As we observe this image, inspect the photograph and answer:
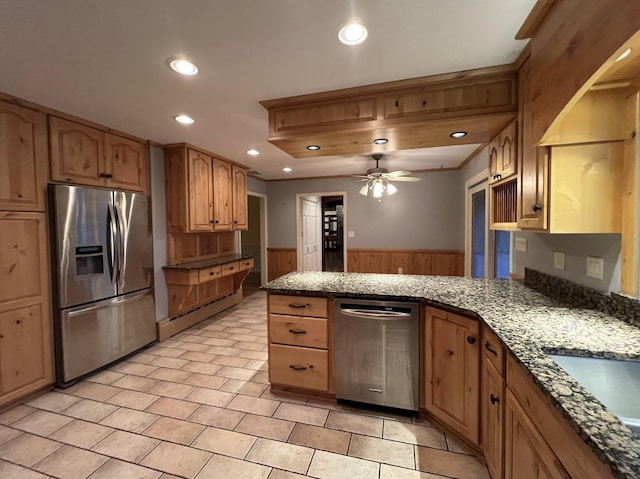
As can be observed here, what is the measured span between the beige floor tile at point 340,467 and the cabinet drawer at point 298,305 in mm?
853

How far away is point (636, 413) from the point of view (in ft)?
3.28

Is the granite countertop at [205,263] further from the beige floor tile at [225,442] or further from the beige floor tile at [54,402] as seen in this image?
the beige floor tile at [225,442]

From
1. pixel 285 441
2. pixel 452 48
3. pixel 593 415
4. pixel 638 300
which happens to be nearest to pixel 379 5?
pixel 452 48

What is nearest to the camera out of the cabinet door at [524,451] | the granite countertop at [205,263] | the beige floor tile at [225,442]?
the cabinet door at [524,451]

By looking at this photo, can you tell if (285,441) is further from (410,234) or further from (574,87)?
(410,234)

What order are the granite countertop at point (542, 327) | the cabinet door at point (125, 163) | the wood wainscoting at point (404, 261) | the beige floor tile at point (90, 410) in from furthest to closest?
the wood wainscoting at point (404, 261)
the cabinet door at point (125, 163)
the beige floor tile at point (90, 410)
the granite countertop at point (542, 327)

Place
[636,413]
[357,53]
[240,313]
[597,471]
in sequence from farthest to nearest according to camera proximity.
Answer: [240,313] → [357,53] → [636,413] → [597,471]

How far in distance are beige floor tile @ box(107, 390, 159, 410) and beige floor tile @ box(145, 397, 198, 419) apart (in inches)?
2.7

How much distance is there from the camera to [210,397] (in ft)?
7.55

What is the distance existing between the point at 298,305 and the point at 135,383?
1.67m

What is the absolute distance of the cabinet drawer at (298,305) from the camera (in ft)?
7.10

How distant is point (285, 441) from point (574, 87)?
7.67 ft

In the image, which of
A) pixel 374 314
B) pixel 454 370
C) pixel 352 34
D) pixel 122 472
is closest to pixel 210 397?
pixel 122 472

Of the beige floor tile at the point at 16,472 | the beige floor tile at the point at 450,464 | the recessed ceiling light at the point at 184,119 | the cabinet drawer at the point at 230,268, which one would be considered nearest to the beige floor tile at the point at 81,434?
the beige floor tile at the point at 16,472
